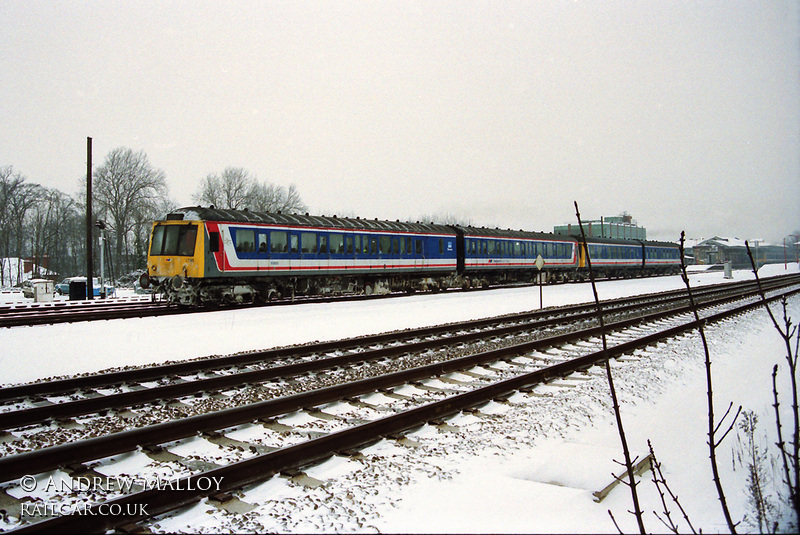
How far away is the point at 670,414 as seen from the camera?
6879mm

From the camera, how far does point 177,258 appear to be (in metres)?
18.2

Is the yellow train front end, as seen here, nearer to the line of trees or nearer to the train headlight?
the train headlight

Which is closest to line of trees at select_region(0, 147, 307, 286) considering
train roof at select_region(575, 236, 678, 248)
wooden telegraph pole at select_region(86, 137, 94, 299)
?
wooden telegraph pole at select_region(86, 137, 94, 299)

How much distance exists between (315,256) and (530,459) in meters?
17.9

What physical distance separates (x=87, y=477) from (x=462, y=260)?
27506 millimetres

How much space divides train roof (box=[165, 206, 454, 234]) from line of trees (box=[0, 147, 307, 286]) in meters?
34.4

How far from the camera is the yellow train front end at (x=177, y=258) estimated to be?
1794 cm

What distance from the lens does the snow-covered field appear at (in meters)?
3.77

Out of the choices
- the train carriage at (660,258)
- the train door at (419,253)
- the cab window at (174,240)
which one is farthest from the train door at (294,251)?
the train carriage at (660,258)

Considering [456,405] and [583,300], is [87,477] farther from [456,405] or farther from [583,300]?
[583,300]

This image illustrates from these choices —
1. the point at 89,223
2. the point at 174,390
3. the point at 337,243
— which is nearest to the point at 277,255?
the point at 337,243

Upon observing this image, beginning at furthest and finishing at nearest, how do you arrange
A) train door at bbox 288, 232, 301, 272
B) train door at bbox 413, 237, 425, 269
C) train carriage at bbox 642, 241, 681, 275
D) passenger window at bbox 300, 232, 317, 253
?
train carriage at bbox 642, 241, 681, 275, train door at bbox 413, 237, 425, 269, passenger window at bbox 300, 232, 317, 253, train door at bbox 288, 232, 301, 272

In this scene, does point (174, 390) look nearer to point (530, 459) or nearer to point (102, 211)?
point (530, 459)

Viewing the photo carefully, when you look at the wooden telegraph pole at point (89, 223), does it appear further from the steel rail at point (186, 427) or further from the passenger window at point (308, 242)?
the steel rail at point (186, 427)
